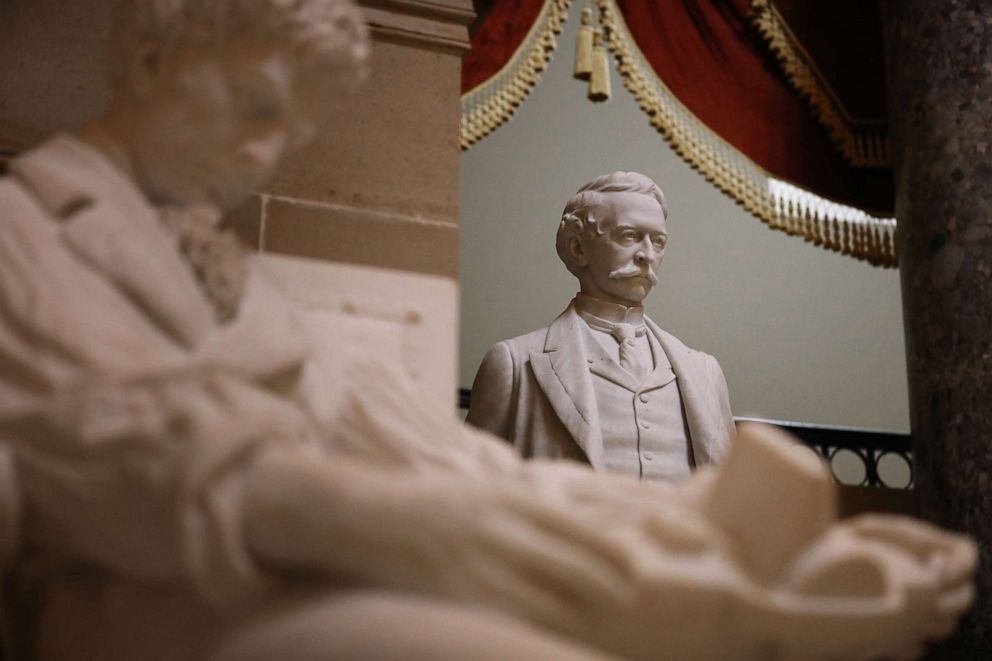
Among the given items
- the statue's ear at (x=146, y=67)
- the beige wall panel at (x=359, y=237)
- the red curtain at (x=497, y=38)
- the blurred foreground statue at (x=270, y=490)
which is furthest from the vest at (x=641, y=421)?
the statue's ear at (x=146, y=67)

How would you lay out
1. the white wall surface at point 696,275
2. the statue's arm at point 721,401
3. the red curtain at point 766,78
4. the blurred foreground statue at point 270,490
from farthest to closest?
1. the white wall surface at point 696,275
2. the red curtain at point 766,78
3. the statue's arm at point 721,401
4. the blurred foreground statue at point 270,490

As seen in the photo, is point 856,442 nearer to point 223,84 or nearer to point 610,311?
point 610,311

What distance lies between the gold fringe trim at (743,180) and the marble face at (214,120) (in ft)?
11.4

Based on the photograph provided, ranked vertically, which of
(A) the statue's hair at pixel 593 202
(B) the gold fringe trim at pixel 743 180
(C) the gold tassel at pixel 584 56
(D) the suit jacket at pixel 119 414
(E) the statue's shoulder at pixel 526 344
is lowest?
(D) the suit jacket at pixel 119 414

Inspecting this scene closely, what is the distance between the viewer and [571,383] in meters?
3.21

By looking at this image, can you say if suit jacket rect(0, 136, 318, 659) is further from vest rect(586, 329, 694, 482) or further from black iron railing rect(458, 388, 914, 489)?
Answer: black iron railing rect(458, 388, 914, 489)

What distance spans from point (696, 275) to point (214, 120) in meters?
4.65

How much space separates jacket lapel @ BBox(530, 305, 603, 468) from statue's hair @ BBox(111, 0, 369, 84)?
173cm

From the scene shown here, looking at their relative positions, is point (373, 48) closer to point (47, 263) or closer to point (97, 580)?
point (47, 263)

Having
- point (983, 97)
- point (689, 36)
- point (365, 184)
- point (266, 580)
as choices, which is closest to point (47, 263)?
point (266, 580)

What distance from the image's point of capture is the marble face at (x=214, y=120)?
1411 mm

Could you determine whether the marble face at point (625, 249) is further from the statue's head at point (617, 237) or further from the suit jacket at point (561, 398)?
the suit jacket at point (561, 398)

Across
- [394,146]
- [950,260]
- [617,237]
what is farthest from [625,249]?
[394,146]

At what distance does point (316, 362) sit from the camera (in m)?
1.43
